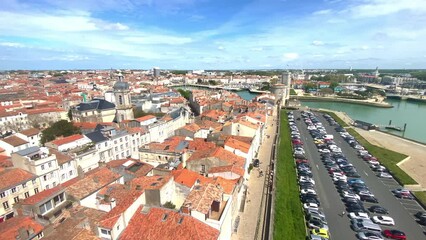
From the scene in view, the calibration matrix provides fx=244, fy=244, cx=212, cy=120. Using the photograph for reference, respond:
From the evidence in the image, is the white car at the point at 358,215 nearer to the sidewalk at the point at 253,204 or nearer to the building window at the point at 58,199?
the sidewalk at the point at 253,204

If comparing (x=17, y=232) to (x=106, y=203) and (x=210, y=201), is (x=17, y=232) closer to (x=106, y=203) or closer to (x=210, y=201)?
(x=106, y=203)

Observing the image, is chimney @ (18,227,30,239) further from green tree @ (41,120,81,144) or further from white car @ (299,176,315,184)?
white car @ (299,176,315,184)

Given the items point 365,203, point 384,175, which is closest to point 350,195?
point 365,203

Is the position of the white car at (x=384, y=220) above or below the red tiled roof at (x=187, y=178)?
below

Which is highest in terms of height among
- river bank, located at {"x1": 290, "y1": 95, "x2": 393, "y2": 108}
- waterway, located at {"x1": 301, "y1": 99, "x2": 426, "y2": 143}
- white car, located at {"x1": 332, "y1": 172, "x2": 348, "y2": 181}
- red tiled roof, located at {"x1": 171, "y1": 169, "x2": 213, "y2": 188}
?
red tiled roof, located at {"x1": 171, "y1": 169, "x2": 213, "y2": 188}

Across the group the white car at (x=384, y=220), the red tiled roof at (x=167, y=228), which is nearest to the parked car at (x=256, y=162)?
the white car at (x=384, y=220)

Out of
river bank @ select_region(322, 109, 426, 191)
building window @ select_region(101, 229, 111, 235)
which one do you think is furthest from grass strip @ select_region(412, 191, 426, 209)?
building window @ select_region(101, 229, 111, 235)
